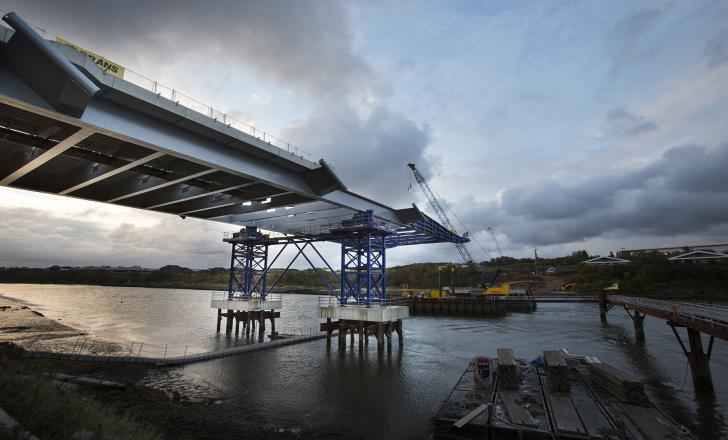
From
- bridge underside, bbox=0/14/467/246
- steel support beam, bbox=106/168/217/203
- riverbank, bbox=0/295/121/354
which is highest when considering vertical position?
bridge underside, bbox=0/14/467/246

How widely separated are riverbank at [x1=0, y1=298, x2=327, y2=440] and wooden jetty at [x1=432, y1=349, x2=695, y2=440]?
17.8ft

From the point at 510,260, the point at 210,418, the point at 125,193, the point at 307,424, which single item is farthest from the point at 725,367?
the point at 510,260

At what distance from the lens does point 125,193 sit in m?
25.8

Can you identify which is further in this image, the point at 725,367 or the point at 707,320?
the point at 725,367

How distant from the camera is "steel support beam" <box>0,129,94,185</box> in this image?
52.3ft

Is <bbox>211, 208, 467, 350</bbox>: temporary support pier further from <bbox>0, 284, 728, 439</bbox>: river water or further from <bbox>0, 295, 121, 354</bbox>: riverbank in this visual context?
<bbox>0, 295, 121, 354</bbox>: riverbank

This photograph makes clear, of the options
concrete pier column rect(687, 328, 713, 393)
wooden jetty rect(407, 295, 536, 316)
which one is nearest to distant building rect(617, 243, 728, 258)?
wooden jetty rect(407, 295, 536, 316)

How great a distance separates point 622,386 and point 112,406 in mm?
18929

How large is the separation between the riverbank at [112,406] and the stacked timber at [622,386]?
1125 cm

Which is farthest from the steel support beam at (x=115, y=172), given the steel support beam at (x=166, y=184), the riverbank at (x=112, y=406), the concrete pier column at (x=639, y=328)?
the concrete pier column at (x=639, y=328)

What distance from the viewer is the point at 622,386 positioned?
13203 mm

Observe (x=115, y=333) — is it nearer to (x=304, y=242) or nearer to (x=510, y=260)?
(x=304, y=242)

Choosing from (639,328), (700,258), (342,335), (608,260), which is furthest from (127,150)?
(700,258)

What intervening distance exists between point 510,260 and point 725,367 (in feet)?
575
